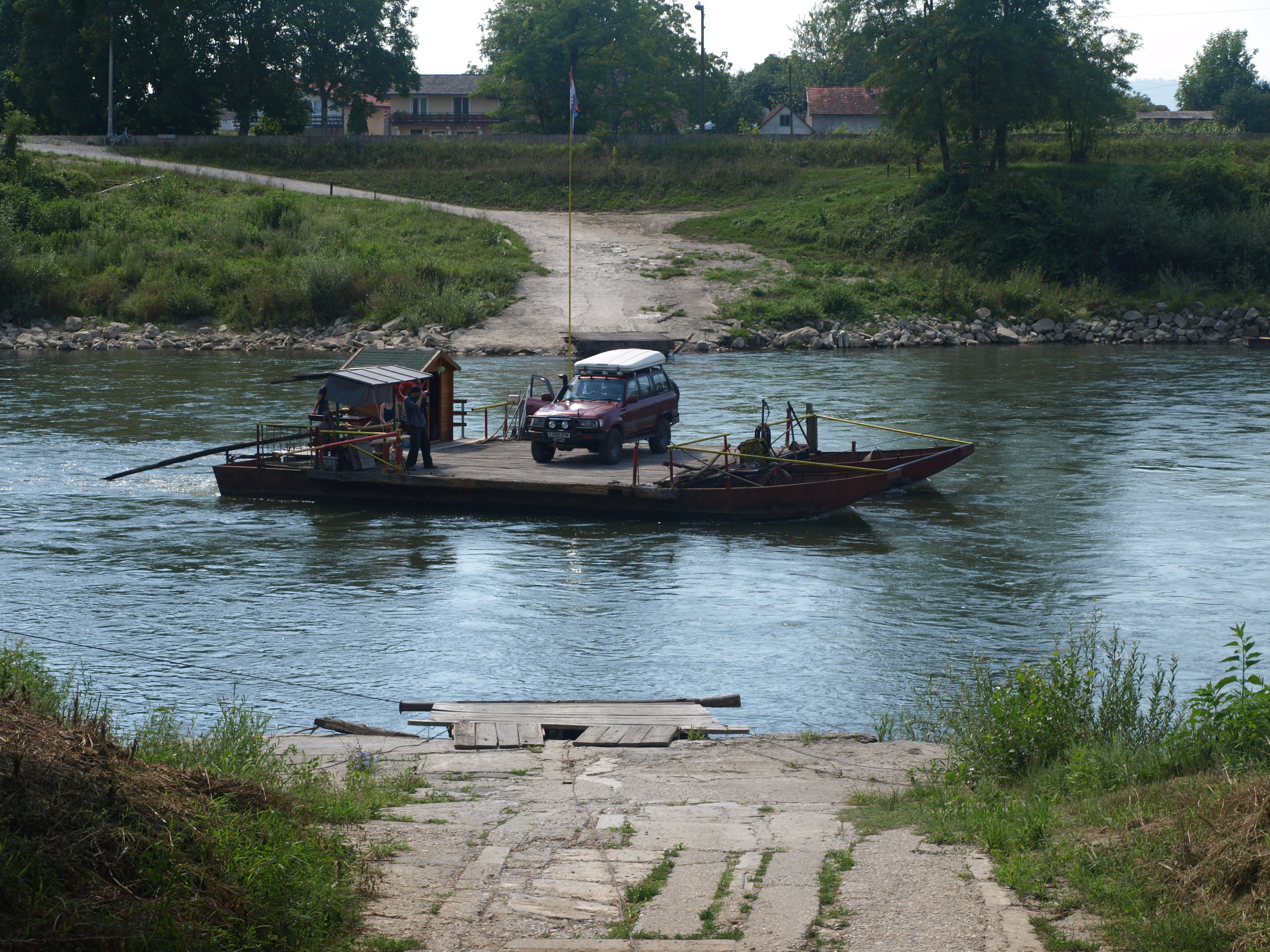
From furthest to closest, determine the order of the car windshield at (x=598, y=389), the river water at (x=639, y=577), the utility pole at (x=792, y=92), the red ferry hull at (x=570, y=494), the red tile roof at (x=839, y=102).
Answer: the red tile roof at (x=839, y=102) → the utility pole at (x=792, y=92) → the car windshield at (x=598, y=389) → the red ferry hull at (x=570, y=494) → the river water at (x=639, y=577)

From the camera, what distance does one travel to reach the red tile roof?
386 ft

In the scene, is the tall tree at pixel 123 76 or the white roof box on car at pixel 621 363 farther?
the tall tree at pixel 123 76

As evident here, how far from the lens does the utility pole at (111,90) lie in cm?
7538

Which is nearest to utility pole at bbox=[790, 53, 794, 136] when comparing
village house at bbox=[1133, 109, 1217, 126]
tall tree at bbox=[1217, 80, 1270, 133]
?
village house at bbox=[1133, 109, 1217, 126]

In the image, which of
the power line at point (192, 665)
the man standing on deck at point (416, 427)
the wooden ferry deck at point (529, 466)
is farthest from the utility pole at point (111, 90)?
the power line at point (192, 665)

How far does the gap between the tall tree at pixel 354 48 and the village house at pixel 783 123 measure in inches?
1556

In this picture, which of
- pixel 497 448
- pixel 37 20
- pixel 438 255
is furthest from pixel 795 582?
pixel 438 255

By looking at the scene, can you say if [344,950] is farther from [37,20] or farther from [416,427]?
[416,427]

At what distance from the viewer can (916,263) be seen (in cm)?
6456

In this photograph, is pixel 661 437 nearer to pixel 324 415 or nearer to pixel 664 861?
pixel 324 415

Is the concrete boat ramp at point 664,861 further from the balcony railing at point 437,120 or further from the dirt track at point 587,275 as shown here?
the balcony railing at point 437,120

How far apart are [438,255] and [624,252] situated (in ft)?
32.5

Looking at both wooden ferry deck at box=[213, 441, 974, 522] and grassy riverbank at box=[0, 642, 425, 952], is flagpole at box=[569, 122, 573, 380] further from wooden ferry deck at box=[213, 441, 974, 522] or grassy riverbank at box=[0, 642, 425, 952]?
grassy riverbank at box=[0, 642, 425, 952]

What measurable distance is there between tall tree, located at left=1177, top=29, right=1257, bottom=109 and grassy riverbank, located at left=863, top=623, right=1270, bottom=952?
5296 inches
